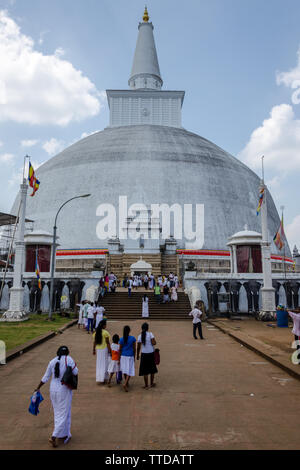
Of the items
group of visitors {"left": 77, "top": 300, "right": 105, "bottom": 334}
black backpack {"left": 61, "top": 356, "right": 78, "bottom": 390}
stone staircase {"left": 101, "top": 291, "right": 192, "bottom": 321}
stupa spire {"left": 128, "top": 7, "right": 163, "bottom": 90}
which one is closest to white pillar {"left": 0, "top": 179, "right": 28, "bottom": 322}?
group of visitors {"left": 77, "top": 300, "right": 105, "bottom": 334}

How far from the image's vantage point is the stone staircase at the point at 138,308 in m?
20.8

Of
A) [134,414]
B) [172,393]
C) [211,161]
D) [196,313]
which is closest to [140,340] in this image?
[172,393]

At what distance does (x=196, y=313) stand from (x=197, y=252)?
66.6 feet

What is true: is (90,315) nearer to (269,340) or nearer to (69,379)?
(269,340)

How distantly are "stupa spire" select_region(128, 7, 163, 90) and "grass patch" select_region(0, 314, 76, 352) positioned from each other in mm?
42997

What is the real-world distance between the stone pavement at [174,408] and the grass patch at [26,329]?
8.33ft

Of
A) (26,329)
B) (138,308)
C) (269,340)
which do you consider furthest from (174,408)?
(138,308)

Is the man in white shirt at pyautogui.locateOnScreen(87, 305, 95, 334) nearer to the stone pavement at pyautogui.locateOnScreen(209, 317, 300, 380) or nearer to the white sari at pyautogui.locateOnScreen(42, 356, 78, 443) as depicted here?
the stone pavement at pyautogui.locateOnScreen(209, 317, 300, 380)

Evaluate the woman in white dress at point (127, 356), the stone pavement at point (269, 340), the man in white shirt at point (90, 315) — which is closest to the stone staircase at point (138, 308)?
the stone pavement at point (269, 340)

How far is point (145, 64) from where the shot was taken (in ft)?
176

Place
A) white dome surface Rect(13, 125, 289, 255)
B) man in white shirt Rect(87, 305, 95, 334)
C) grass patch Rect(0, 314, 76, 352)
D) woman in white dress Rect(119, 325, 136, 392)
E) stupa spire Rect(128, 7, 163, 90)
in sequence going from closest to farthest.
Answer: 1. woman in white dress Rect(119, 325, 136, 392)
2. grass patch Rect(0, 314, 76, 352)
3. man in white shirt Rect(87, 305, 95, 334)
4. white dome surface Rect(13, 125, 289, 255)
5. stupa spire Rect(128, 7, 163, 90)

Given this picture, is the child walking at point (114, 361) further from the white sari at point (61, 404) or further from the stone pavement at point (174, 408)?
the white sari at point (61, 404)

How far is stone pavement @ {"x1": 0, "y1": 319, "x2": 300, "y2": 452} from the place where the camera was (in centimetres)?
500

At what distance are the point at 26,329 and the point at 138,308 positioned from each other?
7846 mm
